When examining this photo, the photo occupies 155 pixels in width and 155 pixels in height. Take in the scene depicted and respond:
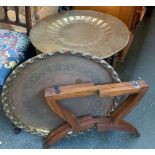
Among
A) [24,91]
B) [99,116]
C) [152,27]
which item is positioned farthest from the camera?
[152,27]

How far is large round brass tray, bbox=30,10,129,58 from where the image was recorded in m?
1.34

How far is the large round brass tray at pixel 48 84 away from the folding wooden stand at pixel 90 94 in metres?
0.04

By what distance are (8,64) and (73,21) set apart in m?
0.44

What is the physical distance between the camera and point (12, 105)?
132cm

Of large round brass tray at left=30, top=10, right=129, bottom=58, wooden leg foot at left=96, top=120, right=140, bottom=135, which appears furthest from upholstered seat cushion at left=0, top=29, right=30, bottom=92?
wooden leg foot at left=96, top=120, right=140, bottom=135

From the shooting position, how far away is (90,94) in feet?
3.83

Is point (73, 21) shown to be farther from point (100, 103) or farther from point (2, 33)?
point (100, 103)

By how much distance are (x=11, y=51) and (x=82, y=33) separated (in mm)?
359

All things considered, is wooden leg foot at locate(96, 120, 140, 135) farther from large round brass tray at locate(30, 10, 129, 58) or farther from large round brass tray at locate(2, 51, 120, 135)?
large round brass tray at locate(30, 10, 129, 58)

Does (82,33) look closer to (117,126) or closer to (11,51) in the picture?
(11,51)

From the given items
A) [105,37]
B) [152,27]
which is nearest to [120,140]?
[105,37]

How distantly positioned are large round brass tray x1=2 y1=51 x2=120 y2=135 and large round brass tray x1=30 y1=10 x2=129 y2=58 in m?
0.14

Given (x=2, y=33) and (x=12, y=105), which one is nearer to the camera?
(x=12, y=105)

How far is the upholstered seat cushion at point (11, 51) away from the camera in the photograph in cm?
129
